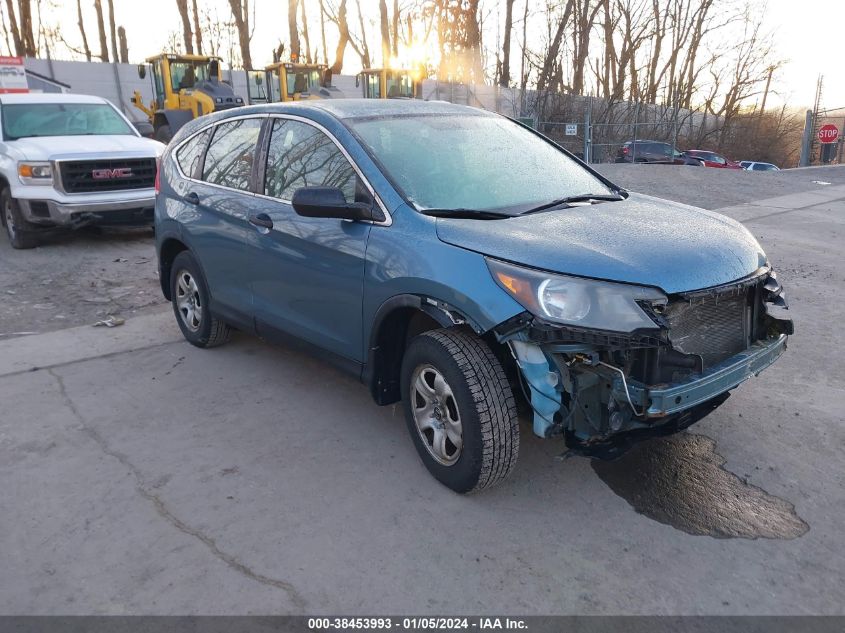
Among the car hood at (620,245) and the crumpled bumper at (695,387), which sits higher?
the car hood at (620,245)

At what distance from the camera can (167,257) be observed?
5762 millimetres

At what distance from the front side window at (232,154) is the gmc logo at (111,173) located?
471 cm

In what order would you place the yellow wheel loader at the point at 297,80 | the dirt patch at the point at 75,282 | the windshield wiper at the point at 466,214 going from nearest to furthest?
the windshield wiper at the point at 466,214
the dirt patch at the point at 75,282
the yellow wheel loader at the point at 297,80

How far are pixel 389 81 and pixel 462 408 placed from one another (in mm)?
21461

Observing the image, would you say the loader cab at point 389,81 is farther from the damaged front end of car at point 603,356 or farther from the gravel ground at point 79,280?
the damaged front end of car at point 603,356

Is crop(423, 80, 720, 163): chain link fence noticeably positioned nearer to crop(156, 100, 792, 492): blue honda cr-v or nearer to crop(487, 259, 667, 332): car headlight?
crop(156, 100, 792, 492): blue honda cr-v

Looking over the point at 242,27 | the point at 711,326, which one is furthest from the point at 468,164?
the point at 242,27

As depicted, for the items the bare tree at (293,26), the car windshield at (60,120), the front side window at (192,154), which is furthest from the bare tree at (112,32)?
the front side window at (192,154)

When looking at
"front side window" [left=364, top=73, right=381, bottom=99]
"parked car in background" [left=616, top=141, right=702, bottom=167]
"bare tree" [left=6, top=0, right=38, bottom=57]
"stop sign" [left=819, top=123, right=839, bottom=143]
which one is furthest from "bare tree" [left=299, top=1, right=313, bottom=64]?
"stop sign" [left=819, top=123, right=839, bottom=143]

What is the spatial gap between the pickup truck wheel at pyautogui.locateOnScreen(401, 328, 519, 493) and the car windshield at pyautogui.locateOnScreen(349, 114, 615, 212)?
2.54ft

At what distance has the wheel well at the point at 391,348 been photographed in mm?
3637

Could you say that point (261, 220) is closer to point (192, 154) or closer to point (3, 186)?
point (192, 154)
